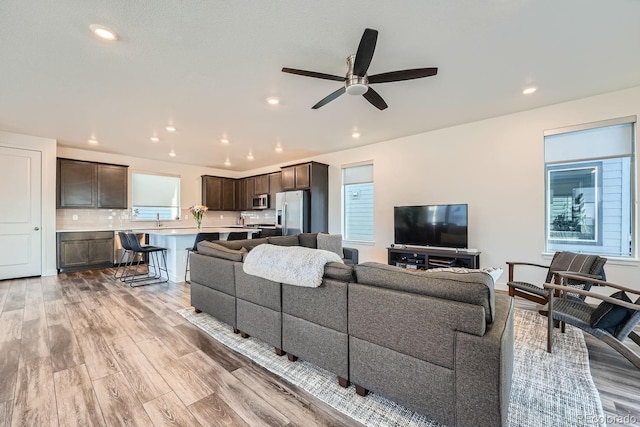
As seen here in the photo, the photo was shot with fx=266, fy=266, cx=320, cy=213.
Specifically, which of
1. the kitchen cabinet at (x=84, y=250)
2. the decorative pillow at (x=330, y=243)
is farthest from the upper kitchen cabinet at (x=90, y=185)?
the decorative pillow at (x=330, y=243)

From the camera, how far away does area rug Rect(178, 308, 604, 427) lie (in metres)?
1.55

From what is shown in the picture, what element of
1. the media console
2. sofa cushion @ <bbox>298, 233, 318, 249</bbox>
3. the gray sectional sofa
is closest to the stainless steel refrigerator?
sofa cushion @ <bbox>298, 233, 318, 249</bbox>

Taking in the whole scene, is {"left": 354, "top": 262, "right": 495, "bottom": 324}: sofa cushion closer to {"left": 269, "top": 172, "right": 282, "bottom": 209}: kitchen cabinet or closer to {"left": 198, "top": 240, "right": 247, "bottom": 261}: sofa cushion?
{"left": 198, "top": 240, "right": 247, "bottom": 261}: sofa cushion

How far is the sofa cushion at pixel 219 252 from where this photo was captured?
2.71m

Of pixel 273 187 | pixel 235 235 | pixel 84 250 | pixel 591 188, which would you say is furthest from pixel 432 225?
pixel 84 250

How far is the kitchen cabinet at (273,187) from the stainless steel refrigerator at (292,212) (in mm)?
398

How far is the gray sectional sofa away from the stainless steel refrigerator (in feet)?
12.2

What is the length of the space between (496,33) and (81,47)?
3536 millimetres

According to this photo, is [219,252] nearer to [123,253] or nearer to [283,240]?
[283,240]

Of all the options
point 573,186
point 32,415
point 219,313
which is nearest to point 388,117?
point 573,186

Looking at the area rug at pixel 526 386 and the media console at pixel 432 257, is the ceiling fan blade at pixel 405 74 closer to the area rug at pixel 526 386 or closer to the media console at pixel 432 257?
the area rug at pixel 526 386

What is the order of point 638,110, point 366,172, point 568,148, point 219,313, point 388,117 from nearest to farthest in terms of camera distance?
point 219,313
point 638,110
point 568,148
point 388,117
point 366,172

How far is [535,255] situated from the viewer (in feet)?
12.4

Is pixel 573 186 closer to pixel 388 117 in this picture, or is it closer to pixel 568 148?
pixel 568 148
